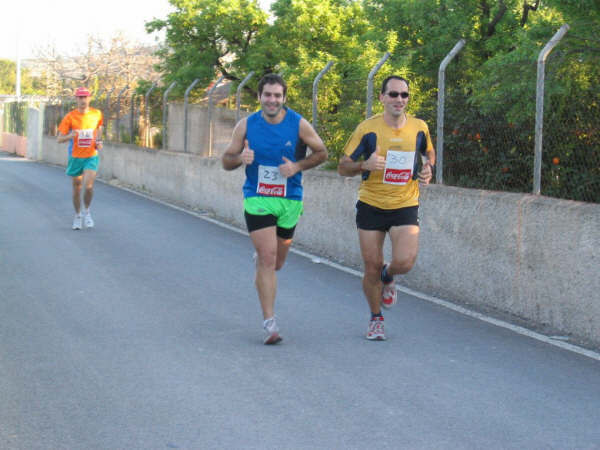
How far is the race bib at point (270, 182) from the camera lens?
22.2 feet

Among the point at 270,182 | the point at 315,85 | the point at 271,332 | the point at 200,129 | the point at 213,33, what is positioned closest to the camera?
the point at 271,332

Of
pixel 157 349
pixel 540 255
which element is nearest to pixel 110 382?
pixel 157 349

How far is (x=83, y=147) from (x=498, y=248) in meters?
7.61

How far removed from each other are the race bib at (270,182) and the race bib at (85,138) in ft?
25.2

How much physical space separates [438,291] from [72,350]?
3.99 meters

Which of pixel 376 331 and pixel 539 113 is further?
pixel 539 113

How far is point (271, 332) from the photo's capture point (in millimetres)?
6699

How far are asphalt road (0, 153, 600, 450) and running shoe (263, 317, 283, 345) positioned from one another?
0.08 meters

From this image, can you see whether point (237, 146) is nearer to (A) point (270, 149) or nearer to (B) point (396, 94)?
(A) point (270, 149)

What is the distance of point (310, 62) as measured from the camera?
101 feet

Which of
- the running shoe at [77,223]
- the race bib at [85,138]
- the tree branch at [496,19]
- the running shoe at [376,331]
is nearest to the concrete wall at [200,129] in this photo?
the race bib at [85,138]

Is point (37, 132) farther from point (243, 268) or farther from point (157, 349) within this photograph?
point (157, 349)

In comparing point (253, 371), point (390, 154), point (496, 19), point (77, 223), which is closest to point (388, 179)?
point (390, 154)

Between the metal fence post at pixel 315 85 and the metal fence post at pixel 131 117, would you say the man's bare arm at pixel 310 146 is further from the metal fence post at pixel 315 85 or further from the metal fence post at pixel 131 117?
the metal fence post at pixel 131 117
